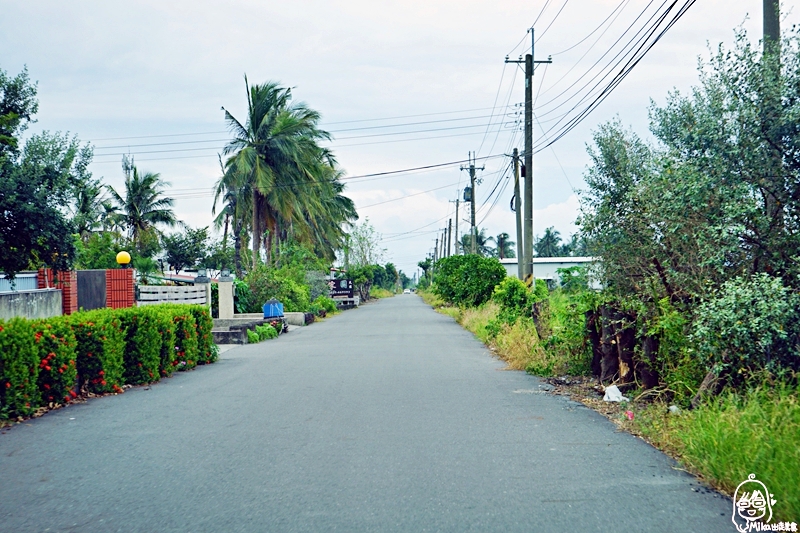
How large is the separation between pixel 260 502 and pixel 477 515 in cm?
161

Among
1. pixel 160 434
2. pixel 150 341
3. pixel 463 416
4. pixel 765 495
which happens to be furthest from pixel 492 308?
pixel 765 495

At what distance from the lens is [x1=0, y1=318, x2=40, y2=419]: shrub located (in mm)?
8562

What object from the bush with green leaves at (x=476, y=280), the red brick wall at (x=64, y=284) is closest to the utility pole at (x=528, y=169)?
the bush with green leaves at (x=476, y=280)

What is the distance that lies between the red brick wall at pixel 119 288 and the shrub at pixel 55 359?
37.7 ft

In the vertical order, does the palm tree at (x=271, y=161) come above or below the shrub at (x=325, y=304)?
above

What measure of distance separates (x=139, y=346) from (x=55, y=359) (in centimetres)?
256

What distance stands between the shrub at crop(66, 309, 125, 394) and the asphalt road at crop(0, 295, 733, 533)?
1.22 feet

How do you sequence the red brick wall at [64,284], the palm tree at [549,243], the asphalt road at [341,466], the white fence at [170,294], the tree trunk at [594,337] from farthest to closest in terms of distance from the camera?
the palm tree at [549,243]
the white fence at [170,294]
the red brick wall at [64,284]
the tree trunk at [594,337]
the asphalt road at [341,466]

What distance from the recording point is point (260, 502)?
5512 mm

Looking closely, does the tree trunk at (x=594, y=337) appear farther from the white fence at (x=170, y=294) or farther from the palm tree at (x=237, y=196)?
the palm tree at (x=237, y=196)

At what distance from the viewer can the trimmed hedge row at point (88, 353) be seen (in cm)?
876

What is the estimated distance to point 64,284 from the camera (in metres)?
20.3

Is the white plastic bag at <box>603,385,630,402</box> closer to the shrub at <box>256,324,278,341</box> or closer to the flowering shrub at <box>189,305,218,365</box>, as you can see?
the flowering shrub at <box>189,305,218,365</box>

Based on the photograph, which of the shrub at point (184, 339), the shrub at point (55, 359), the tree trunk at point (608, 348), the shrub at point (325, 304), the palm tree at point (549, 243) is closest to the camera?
the shrub at point (55, 359)
